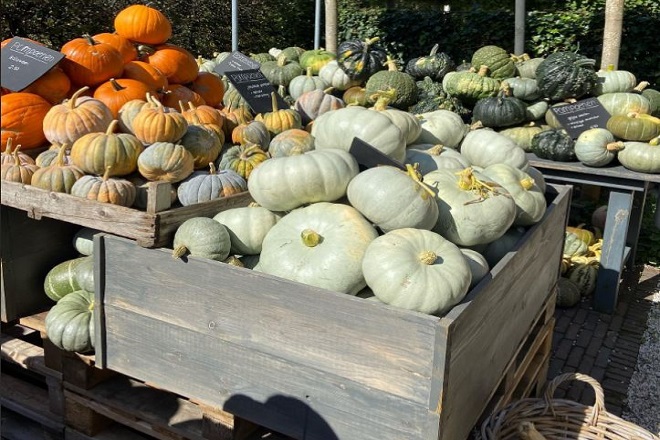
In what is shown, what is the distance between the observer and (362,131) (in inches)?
100

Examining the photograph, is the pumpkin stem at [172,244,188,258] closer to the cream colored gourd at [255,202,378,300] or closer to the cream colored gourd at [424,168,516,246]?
the cream colored gourd at [255,202,378,300]

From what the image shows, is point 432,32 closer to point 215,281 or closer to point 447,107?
point 447,107

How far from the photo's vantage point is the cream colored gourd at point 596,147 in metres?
4.48

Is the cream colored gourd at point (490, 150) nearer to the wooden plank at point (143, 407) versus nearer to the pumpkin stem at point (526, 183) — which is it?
the pumpkin stem at point (526, 183)

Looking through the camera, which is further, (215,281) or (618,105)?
(618,105)

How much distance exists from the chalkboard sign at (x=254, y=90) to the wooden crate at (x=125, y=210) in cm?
141

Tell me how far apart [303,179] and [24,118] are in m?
1.57

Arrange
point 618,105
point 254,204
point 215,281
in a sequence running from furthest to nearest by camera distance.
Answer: point 618,105 < point 254,204 < point 215,281

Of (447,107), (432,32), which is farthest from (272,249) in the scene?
(432,32)

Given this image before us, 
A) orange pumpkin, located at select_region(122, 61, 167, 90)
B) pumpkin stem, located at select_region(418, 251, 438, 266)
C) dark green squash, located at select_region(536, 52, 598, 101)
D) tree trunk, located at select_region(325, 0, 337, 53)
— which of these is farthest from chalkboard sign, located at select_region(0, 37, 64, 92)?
tree trunk, located at select_region(325, 0, 337, 53)

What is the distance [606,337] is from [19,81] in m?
4.01

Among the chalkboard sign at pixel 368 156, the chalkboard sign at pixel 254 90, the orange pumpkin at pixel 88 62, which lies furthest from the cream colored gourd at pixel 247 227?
the chalkboard sign at pixel 254 90

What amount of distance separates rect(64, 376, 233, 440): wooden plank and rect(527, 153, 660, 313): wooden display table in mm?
3314

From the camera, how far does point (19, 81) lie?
3004 millimetres
